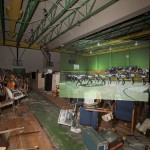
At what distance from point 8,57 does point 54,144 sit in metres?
11.0

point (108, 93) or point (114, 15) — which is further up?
point (114, 15)

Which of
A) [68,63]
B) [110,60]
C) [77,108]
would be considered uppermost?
[110,60]

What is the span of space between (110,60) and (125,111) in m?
13.6

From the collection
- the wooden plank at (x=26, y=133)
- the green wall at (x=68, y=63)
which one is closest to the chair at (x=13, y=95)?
the wooden plank at (x=26, y=133)

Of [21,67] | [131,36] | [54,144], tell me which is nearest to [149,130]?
[54,144]

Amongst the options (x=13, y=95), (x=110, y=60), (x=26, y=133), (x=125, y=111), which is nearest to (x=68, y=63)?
(x=110, y=60)

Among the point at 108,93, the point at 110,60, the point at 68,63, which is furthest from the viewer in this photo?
the point at 68,63

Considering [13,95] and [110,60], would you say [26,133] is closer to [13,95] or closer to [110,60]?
[13,95]

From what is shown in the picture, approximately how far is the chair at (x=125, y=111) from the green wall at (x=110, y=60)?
36.9 feet

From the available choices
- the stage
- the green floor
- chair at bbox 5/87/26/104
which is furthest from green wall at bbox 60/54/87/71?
the green floor

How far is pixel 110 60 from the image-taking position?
16.4 meters

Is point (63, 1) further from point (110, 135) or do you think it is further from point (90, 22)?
point (110, 135)

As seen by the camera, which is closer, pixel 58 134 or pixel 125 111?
pixel 58 134

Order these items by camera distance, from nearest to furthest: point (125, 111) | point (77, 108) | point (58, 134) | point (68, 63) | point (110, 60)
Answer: point (58, 134)
point (125, 111)
point (77, 108)
point (110, 60)
point (68, 63)
